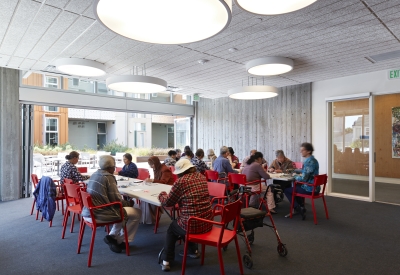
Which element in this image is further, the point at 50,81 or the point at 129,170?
the point at 50,81

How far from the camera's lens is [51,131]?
14.7 meters

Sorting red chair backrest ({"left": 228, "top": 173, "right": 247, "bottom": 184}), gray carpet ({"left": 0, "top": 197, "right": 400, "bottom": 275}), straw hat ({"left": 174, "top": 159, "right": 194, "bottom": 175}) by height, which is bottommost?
gray carpet ({"left": 0, "top": 197, "right": 400, "bottom": 275})

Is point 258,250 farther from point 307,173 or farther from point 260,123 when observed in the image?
point 260,123

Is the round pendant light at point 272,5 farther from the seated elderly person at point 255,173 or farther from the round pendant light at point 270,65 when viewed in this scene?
the seated elderly person at point 255,173

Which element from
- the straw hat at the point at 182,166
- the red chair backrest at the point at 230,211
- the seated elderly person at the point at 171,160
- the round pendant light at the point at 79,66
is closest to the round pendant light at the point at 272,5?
the straw hat at the point at 182,166

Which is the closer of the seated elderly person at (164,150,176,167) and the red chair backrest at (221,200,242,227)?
the red chair backrest at (221,200,242,227)

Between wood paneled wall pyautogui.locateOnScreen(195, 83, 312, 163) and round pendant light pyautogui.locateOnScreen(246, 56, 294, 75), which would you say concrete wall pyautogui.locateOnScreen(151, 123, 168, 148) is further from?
round pendant light pyautogui.locateOnScreen(246, 56, 294, 75)

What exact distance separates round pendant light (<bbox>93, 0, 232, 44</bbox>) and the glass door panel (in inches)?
237

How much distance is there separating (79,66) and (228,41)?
9.71 ft

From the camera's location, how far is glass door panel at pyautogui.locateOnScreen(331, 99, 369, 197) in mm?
7004

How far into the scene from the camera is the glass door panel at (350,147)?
23.0ft

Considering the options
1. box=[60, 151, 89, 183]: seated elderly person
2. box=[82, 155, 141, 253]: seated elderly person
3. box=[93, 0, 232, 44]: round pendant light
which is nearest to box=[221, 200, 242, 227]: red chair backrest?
box=[82, 155, 141, 253]: seated elderly person

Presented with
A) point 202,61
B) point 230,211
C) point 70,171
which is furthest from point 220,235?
point 202,61

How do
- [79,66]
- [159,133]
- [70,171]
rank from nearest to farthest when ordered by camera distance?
[70,171], [79,66], [159,133]
